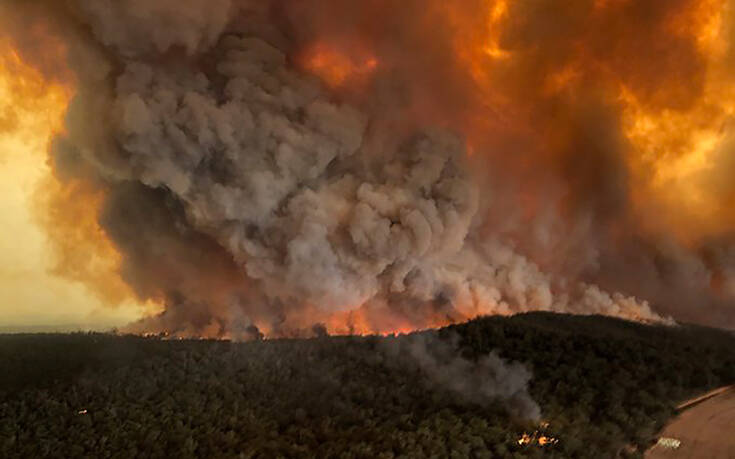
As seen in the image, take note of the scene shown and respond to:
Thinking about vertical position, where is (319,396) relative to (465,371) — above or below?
below

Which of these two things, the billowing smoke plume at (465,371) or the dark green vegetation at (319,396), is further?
the billowing smoke plume at (465,371)

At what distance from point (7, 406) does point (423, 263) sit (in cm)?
2794

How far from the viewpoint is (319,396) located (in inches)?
1011

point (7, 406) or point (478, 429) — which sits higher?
point (7, 406)

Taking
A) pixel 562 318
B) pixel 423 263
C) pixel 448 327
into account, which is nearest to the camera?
pixel 448 327

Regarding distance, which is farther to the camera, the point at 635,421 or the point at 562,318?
the point at 562,318

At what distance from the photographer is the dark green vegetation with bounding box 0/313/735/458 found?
20812mm

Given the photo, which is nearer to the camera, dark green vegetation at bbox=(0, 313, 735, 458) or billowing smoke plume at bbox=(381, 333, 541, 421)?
dark green vegetation at bbox=(0, 313, 735, 458)

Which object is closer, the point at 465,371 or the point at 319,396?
the point at 319,396

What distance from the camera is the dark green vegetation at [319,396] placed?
20.8m

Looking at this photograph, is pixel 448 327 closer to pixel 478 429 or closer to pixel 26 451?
pixel 478 429

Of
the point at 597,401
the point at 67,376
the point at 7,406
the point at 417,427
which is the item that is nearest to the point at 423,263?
the point at 597,401

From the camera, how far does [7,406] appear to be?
869 inches

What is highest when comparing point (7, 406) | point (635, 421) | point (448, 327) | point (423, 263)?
point (423, 263)
